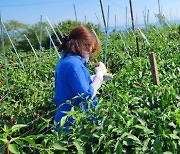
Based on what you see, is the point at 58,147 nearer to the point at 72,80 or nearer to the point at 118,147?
the point at 118,147

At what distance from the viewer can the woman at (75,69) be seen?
2293 mm

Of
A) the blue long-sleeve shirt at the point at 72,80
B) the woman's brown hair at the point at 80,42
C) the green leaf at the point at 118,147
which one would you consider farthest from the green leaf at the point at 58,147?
the woman's brown hair at the point at 80,42

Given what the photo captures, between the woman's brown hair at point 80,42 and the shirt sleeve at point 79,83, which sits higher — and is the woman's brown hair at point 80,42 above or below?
above

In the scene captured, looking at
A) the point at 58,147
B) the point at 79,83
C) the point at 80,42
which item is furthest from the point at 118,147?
the point at 80,42

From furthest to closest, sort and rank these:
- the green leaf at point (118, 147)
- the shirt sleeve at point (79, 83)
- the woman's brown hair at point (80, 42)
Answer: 1. the woman's brown hair at point (80, 42)
2. the shirt sleeve at point (79, 83)
3. the green leaf at point (118, 147)

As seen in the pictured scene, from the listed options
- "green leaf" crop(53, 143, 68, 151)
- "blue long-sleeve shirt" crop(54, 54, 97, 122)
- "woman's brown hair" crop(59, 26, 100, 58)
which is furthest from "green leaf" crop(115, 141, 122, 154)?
"woman's brown hair" crop(59, 26, 100, 58)

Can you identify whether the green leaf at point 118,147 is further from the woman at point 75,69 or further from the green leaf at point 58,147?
the woman at point 75,69

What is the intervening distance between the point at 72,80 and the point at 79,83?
0.17 feet

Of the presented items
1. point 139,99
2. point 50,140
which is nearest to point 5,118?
point 139,99

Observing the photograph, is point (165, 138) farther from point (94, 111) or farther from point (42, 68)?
point (42, 68)

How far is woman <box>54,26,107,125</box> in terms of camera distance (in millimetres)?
2293

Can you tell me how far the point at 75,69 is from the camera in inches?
90.3

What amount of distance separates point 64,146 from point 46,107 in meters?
2.01

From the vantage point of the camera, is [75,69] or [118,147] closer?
[118,147]
